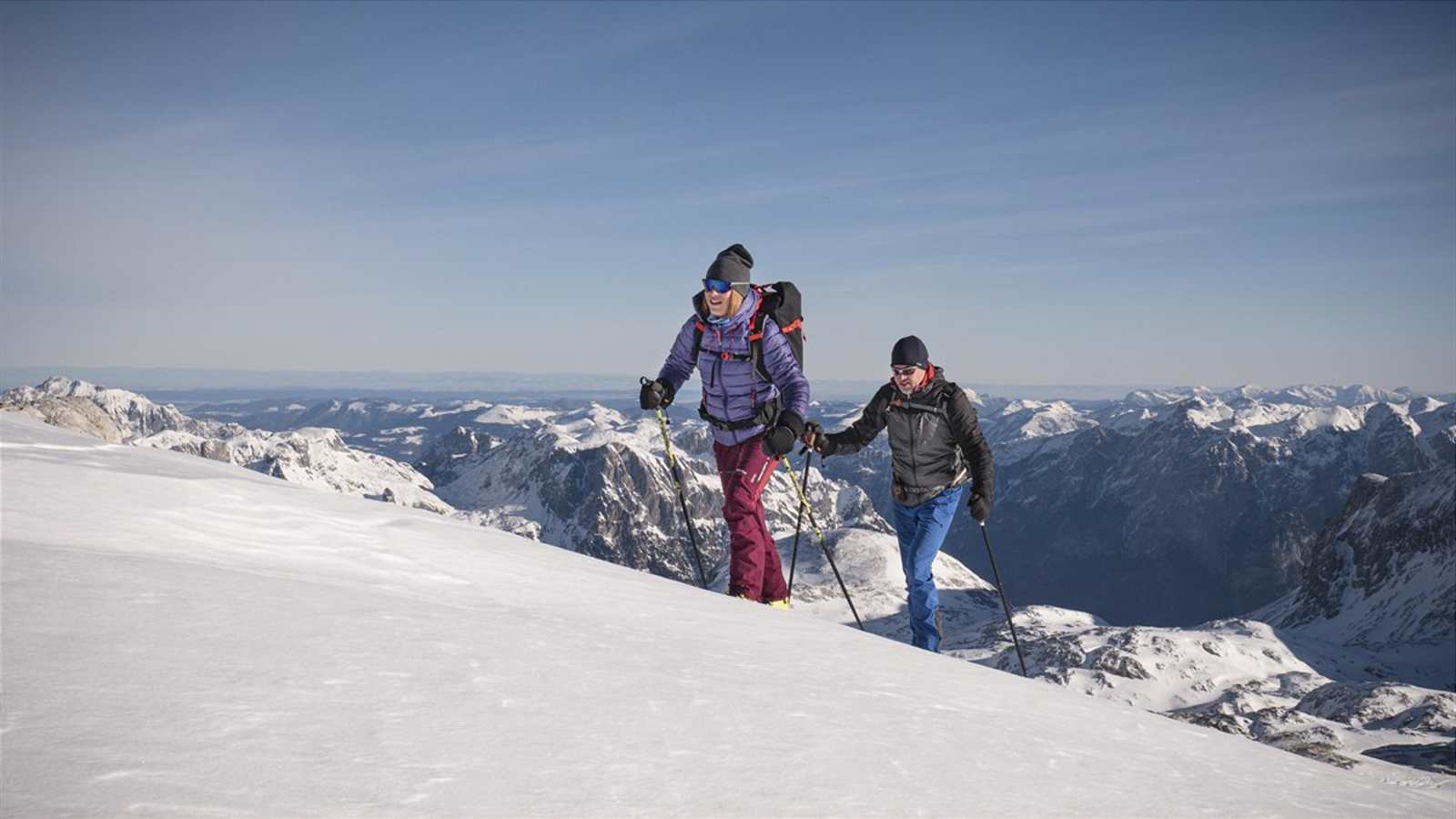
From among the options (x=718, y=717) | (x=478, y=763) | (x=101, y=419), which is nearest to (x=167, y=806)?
(x=478, y=763)

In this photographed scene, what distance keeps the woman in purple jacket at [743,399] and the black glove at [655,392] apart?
0.28 meters

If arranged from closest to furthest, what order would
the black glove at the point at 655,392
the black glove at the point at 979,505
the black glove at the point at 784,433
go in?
the black glove at the point at 784,433
the black glove at the point at 979,505
the black glove at the point at 655,392

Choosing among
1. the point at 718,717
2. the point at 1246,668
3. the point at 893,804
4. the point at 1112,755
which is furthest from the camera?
the point at 1246,668

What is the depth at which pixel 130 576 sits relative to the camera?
5164 millimetres

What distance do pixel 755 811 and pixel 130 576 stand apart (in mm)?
4210

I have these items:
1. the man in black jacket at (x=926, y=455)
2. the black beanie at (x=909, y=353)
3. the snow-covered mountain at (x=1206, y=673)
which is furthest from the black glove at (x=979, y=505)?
the snow-covered mountain at (x=1206, y=673)

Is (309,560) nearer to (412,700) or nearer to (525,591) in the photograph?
(525,591)

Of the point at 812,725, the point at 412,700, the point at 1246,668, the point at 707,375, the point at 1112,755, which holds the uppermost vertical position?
the point at 707,375

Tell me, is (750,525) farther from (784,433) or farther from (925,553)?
(925,553)

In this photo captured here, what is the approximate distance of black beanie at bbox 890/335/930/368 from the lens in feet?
36.3

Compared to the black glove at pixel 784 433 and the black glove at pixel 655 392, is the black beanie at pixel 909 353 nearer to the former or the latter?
the black glove at pixel 784 433

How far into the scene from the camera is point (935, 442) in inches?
443

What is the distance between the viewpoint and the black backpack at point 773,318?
10945 mm

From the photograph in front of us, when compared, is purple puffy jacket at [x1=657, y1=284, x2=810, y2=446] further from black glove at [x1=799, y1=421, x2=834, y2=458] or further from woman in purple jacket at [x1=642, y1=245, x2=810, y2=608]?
black glove at [x1=799, y1=421, x2=834, y2=458]
